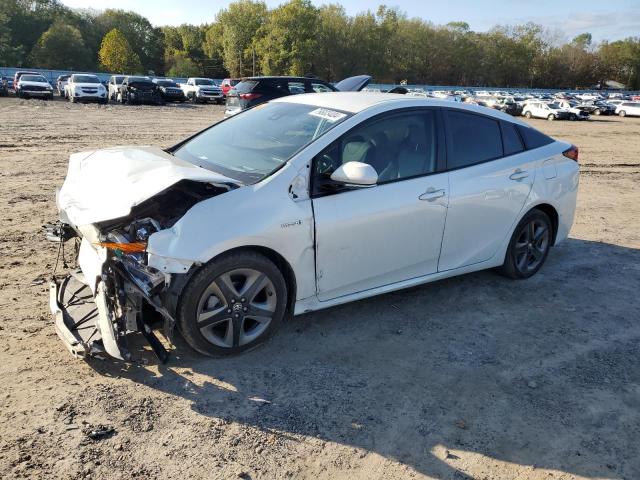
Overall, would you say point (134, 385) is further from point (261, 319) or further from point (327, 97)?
point (327, 97)

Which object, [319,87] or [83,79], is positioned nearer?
[319,87]

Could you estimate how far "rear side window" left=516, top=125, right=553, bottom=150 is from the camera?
5168 mm

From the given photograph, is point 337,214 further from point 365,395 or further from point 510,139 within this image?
point 510,139

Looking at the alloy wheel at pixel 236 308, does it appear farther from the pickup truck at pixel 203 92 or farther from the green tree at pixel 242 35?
the green tree at pixel 242 35

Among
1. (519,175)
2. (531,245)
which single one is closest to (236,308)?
(519,175)

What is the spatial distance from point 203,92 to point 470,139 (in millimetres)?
37164

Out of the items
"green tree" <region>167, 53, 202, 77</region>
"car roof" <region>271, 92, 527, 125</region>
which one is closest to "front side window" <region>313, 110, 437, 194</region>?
"car roof" <region>271, 92, 527, 125</region>

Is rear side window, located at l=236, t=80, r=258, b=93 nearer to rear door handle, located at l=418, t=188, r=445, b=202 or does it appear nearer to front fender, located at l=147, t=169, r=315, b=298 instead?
rear door handle, located at l=418, t=188, r=445, b=202

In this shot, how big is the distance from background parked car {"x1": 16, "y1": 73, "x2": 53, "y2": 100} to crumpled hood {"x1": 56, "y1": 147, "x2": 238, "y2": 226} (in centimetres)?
3323

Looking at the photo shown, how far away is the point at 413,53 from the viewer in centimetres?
10162

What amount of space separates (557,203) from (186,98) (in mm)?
38074

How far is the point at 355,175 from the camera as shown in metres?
3.63

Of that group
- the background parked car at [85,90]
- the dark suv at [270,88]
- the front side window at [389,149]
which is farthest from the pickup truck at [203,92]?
the front side window at [389,149]

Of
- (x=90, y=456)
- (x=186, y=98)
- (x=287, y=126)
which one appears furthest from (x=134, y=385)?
(x=186, y=98)
